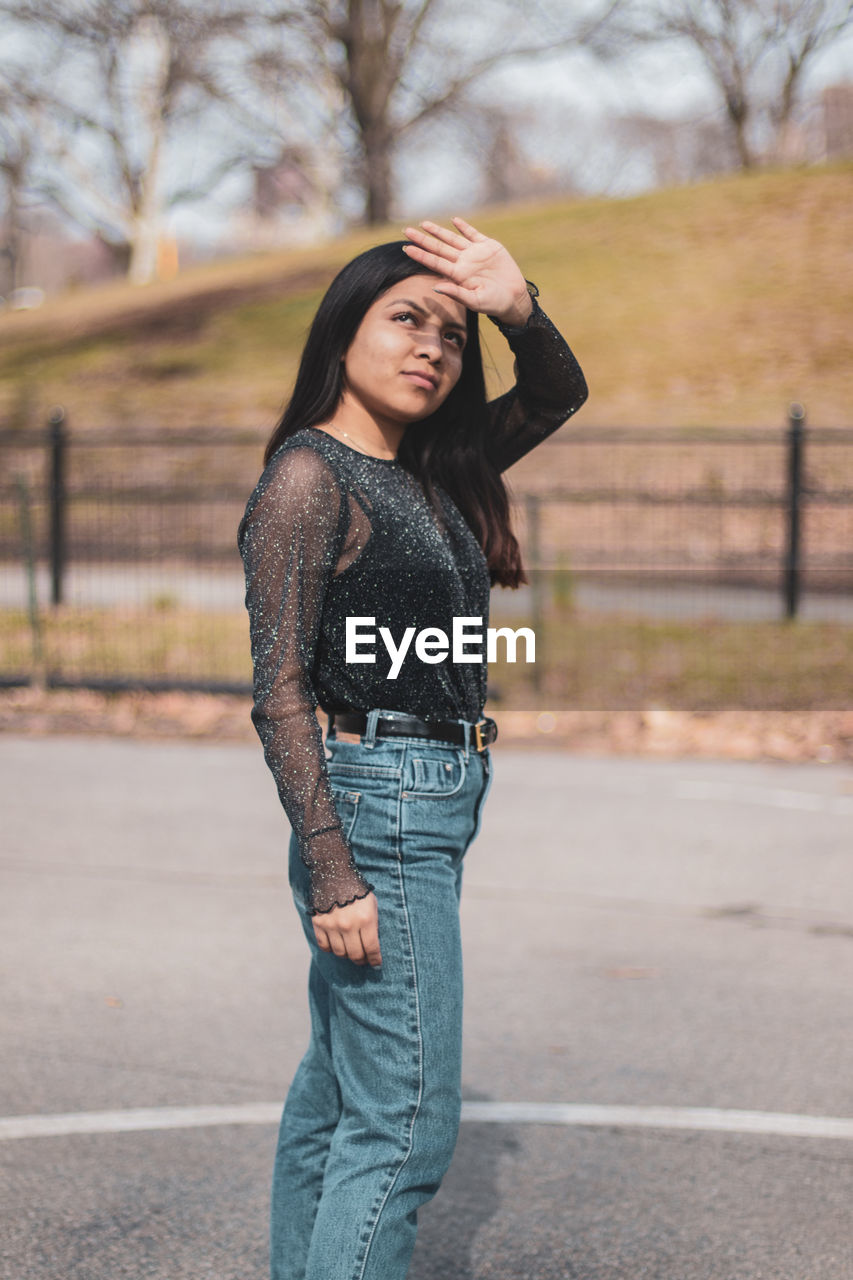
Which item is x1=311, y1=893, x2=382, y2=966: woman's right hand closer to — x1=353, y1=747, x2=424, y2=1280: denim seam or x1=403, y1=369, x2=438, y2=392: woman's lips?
x1=353, y1=747, x2=424, y2=1280: denim seam

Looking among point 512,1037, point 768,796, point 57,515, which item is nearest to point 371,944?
point 512,1037

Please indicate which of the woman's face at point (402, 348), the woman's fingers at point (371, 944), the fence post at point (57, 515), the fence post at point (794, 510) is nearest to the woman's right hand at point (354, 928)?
the woman's fingers at point (371, 944)

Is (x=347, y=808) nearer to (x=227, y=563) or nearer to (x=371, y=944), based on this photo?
(x=371, y=944)

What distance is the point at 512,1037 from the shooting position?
4.39 metres

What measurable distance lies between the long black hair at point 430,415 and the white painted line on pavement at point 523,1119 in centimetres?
165

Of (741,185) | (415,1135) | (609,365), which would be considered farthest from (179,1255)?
(741,185)

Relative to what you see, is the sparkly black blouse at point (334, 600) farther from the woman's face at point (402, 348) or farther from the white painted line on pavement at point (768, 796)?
the white painted line on pavement at point (768, 796)

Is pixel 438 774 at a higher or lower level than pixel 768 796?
higher

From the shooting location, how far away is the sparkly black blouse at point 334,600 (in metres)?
2.24

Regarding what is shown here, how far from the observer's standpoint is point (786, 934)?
213 inches

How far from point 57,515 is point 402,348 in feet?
33.1

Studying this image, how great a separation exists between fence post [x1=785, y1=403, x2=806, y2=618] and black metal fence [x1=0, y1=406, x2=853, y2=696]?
0.02 m

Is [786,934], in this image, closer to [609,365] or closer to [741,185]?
[609,365]

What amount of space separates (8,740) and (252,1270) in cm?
665
